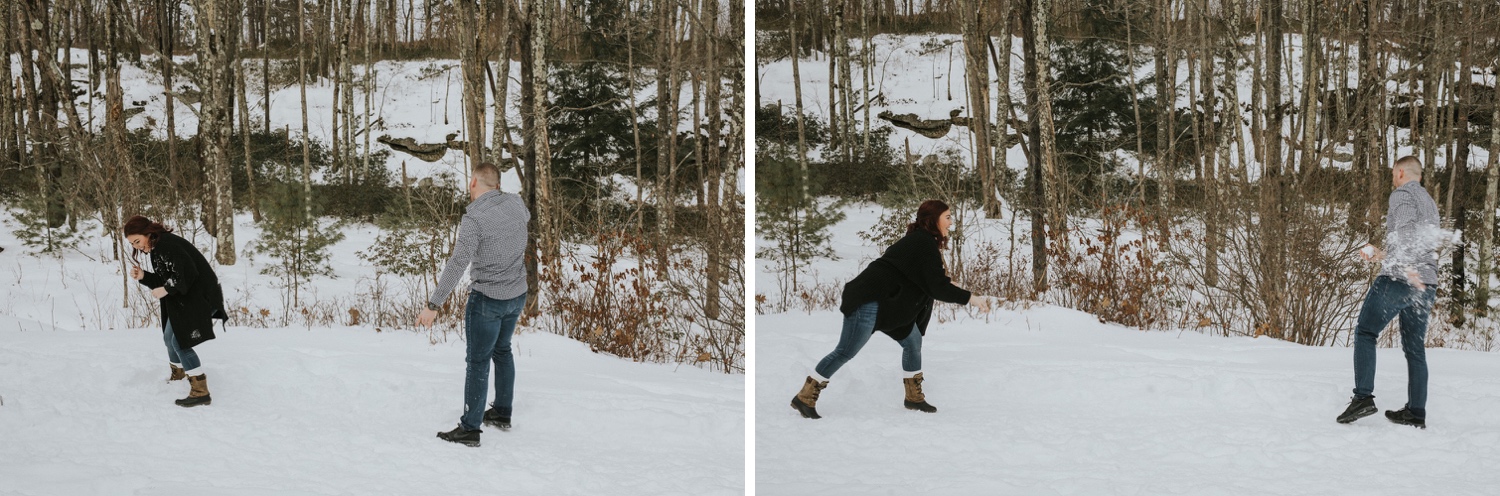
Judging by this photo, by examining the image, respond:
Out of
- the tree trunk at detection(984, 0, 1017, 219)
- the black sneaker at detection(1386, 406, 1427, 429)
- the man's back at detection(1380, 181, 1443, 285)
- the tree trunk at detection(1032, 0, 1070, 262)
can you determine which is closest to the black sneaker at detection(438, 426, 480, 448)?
the tree trunk at detection(984, 0, 1017, 219)

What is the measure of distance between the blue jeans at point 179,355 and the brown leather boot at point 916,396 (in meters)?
2.49

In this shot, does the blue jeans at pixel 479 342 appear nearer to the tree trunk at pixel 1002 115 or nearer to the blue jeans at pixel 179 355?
the blue jeans at pixel 179 355

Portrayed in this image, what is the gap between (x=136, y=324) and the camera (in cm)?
339

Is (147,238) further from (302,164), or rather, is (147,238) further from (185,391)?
(302,164)

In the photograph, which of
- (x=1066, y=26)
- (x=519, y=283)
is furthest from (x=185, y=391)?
(x=1066, y=26)

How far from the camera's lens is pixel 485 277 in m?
3.38

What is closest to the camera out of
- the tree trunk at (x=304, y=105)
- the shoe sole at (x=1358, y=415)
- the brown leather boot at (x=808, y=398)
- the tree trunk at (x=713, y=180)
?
the shoe sole at (x=1358, y=415)

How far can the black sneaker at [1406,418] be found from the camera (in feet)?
10.6

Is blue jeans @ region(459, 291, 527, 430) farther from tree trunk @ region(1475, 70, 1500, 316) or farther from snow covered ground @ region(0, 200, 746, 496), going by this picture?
tree trunk @ region(1475, 70, 1500, 316)

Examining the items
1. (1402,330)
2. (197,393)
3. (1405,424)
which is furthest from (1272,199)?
(197,393)

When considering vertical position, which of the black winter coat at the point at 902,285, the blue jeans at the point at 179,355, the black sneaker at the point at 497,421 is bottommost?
the black sneaker at the point at 497,421

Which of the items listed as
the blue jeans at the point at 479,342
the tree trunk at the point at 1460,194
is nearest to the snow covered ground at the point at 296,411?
the blue jeans at the point at 479,342

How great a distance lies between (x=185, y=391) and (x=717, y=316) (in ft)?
6.68

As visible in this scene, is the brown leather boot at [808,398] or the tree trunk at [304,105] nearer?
the brown leather boot at [808,398]
